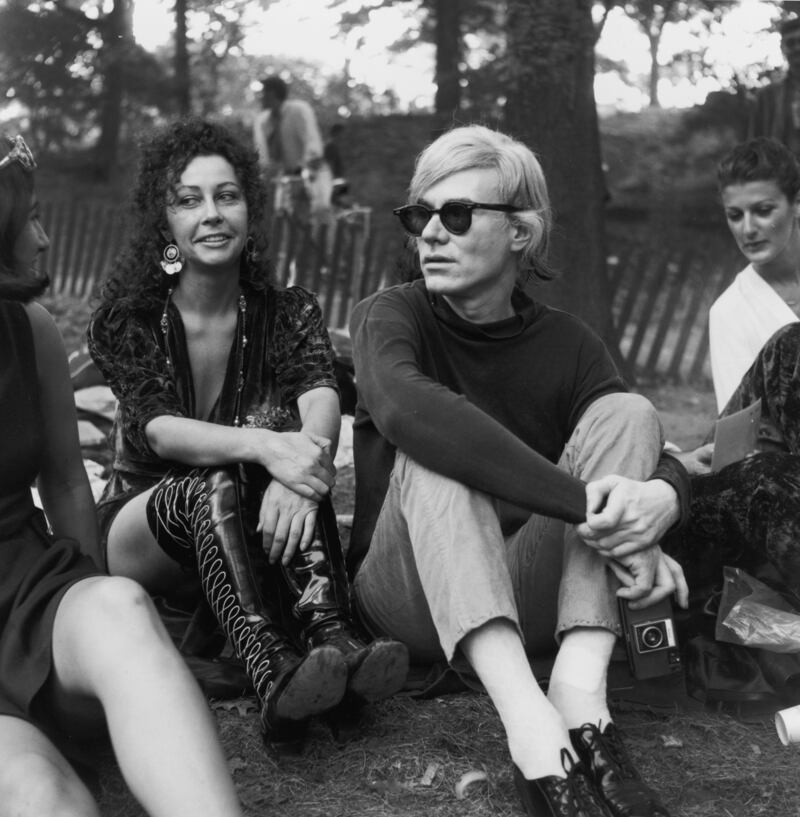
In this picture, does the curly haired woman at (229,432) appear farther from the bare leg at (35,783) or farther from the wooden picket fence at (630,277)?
the wooden picket fence at (630,277)

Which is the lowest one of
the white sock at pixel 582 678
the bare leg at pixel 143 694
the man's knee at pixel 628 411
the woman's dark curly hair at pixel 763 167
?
the white sock at pixel 582 678

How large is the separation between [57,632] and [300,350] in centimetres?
142

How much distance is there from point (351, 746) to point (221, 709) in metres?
0.40

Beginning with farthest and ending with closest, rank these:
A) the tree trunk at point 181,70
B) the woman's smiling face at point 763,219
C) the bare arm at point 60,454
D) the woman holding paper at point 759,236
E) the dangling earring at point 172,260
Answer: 1. the tree trunk at point 181,70
2. the woman's smiling face at point 763,219
3. the woman holding paper at point 759,236
4. the dangling earring at point 172,260
5. the bare arm at point 60,454

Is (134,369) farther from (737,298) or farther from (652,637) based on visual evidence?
(737,298)

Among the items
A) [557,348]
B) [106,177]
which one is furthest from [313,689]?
[106,177]

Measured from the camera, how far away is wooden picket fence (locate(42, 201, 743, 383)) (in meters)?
9.45

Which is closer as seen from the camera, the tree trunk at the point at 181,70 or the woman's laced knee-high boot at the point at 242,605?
the woman's laced knee-high boot at the point at 242,605

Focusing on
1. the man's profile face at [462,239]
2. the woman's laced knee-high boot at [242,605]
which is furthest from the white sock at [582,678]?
the man's profile face at [462,239]

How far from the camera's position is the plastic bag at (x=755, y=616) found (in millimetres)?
2941

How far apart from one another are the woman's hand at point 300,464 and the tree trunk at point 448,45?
9647mm

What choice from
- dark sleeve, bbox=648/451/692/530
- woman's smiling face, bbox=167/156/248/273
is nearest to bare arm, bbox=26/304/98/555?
woman's smiling face, bbox=167/156/248/273

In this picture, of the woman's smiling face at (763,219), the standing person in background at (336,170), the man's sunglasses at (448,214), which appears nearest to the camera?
the man's sunglasses at (448,214)

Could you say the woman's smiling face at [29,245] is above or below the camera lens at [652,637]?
above
